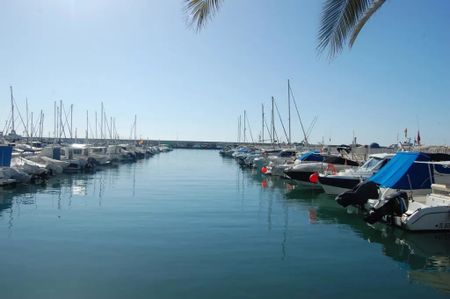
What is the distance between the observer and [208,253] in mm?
12953

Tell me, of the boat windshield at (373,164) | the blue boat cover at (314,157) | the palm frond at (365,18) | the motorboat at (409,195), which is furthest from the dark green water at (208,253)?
the blue boat cover at (314,157)

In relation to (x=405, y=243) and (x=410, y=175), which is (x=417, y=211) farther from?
(x=410, y=175)

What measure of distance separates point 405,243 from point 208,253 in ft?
22.7

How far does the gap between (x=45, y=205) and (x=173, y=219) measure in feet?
26.5

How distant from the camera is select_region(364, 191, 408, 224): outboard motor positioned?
16.0 meters

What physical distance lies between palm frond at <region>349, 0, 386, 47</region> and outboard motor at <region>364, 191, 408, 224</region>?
7692mm

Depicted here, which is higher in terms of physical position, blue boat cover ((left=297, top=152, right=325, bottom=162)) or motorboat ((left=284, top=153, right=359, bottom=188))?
blue boat cover ((left=297, top=152, right=325, bottom=162))

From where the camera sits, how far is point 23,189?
29.3 m

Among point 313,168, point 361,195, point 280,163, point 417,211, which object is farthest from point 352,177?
point 280,163

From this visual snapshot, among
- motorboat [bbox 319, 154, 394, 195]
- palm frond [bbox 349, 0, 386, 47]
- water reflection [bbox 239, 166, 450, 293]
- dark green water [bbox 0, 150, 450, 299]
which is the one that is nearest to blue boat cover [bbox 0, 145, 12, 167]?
dark green water [bbox 0, 150, 450, 299]

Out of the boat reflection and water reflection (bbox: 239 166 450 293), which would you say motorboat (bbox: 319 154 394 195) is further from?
the boat reflection

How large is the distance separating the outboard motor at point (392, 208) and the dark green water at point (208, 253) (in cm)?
75

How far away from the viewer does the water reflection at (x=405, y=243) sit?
451 inches

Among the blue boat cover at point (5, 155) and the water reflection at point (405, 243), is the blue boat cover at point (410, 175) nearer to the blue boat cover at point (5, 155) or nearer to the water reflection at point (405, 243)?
the water reflection at point (405, 243)
